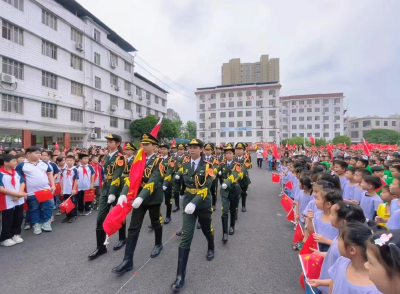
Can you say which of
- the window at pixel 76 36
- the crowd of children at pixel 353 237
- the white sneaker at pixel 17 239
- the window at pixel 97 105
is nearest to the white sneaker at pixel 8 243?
the white sneaker at pixel 17 239

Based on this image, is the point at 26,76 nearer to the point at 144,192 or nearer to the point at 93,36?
the point at 93,36

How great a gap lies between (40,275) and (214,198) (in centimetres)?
500

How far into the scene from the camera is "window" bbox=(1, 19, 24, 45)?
16688mm

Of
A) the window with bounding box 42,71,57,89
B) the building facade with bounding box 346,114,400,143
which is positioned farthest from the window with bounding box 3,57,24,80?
the building facade with bounding box 346,114,400,143

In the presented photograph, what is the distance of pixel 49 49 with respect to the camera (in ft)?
67.4

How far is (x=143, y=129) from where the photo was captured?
105 ft

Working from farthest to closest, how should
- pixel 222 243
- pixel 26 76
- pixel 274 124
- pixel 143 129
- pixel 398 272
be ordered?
1. pixel 274 124
2. pixel 143 129
3. pixel 26 76
4. pixel 222 243
5. pixel 398 272

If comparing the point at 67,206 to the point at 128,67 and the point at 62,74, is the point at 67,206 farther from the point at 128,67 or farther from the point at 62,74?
the point at 128,67

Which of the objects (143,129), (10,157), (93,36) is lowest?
(10,157)

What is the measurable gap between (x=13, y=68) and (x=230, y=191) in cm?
2134

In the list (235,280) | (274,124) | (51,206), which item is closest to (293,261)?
(235,280)

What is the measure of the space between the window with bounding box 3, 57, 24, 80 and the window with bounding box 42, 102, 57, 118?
3.01 meters

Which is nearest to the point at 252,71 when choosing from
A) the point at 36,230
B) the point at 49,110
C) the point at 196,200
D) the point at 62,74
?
the point at 62,74

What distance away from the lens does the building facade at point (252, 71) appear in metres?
64.8
